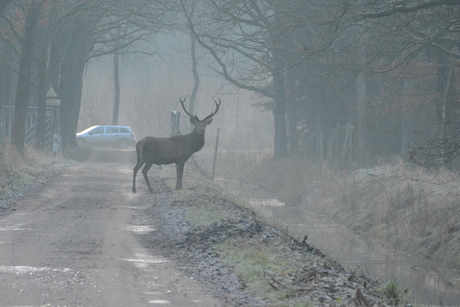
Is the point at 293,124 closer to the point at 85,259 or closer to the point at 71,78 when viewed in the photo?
the point at 71,78

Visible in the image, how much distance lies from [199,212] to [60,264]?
19.4ft

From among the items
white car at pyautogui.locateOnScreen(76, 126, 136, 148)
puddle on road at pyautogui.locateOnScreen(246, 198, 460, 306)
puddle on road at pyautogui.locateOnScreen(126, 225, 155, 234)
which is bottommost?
puddle on road at pyautogui.locateOnScreen(246, 198, 460, 306)

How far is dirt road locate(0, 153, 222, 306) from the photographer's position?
7828 mm

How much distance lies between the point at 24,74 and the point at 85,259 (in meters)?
20.6

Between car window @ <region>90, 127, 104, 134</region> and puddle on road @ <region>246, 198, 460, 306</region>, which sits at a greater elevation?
car window @ <region>90, 127, 104, 134</region>

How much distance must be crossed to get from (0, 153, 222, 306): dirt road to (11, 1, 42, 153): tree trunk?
11132 millimetres

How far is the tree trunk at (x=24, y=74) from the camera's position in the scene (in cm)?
2861

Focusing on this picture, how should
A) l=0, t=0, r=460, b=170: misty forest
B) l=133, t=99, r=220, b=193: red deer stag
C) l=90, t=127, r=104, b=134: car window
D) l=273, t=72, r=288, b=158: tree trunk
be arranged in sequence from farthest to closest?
l=90, t=127, r=104, b=134: car window
l=273, t=72, r=288, b=158: tree trunk
l=133, t=99, r=220, b=193: red deer stag
l=0, t=0, r=460, b=170: misty forest

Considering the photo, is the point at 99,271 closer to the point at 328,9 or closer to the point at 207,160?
the point at 328,9

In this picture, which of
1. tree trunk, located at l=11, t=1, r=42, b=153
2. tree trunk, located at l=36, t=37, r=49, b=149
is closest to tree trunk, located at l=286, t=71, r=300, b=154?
tree trunk, located at l=36, t=37, r=49, b=149

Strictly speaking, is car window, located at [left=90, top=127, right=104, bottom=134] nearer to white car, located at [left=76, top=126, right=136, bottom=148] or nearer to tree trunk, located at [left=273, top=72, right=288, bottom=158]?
white car, located at [left=76, top=126, right=136, bottom=148]

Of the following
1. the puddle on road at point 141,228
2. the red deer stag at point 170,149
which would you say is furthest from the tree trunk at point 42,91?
the puddle on road at point 141,228

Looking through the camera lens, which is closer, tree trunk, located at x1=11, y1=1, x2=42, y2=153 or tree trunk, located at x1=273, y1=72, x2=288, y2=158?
tree trunk, located at x1=11, y1=1, x2=42, y2=153

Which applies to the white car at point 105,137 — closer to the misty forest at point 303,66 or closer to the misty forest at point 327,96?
the misty forest at point 327,96
